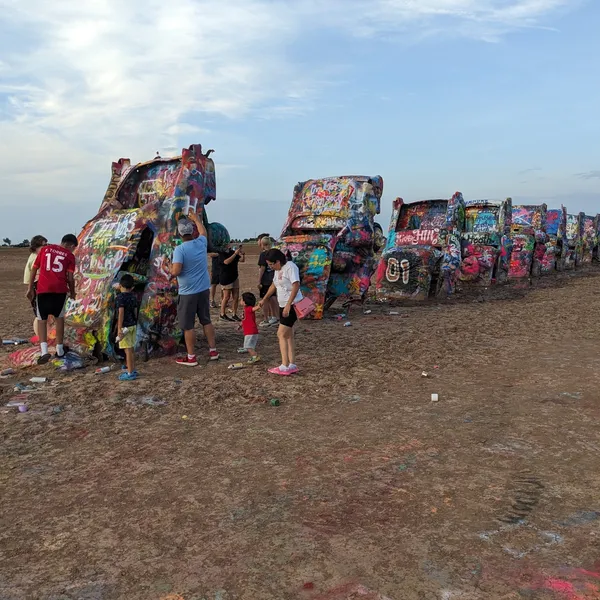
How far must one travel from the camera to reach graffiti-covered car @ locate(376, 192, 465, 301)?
12.1 meters

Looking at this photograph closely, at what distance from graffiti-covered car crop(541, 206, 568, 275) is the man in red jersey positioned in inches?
722

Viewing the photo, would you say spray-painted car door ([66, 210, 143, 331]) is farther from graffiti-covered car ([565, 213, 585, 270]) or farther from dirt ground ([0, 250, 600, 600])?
graffiti-covered car ([565, 213, 585, 270])

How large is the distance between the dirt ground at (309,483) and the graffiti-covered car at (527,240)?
11426mm

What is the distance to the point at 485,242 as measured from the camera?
15.7 metres

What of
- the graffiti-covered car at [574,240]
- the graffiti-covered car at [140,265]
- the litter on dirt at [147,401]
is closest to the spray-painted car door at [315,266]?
the graffiti-covered car at [140,265]

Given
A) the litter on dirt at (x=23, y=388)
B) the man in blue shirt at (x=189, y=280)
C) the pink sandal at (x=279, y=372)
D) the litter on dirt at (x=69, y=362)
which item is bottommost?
the pink sandal at (x=279, y=372)

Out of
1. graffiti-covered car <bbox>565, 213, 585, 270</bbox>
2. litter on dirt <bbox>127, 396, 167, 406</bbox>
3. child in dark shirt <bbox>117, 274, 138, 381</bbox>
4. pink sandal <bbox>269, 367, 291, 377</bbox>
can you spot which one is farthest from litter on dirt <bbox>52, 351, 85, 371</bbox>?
graffiti-covered car <bbox>565, 213, 585, 270</bbox>

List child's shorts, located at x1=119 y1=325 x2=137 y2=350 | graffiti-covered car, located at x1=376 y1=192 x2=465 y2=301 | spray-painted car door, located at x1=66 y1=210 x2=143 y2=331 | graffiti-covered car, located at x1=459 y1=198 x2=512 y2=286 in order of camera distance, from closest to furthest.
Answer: child's shorts, located at x1=119 y1=325 x2=137 y2=350, spray-painted car door, located at x1=66 y1=210 x2=143 y2=331, graffiti-covered car, located at x1=376 y1=192 x2=465 y2=301, graffiti-covered car, located at x1=459 y1=198 x2=512 y2=286

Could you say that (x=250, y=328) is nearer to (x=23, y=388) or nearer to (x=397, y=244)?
(x=23, y=388)

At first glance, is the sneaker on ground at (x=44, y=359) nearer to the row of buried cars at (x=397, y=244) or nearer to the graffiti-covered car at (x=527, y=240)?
the row of buried cars at (x=397, y=244)

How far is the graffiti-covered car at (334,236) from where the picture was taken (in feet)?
31.6

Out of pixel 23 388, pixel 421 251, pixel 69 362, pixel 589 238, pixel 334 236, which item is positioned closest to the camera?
pixel 23 388

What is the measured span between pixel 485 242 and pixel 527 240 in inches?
113

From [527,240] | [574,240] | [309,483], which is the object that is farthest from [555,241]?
[309,483]
